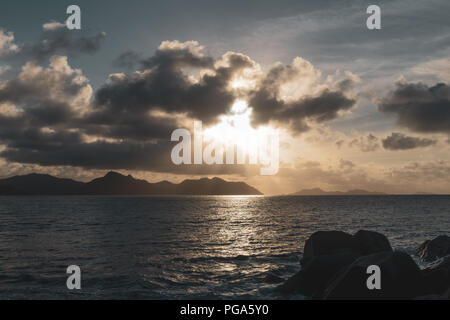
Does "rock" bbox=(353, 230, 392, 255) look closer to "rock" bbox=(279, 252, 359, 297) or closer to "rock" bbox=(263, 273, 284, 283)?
"rock" bbox=(279, 252, 359, 297)

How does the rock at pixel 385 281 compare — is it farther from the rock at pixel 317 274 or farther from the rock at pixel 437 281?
the rock at pixel 317 274

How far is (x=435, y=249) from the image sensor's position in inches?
1075

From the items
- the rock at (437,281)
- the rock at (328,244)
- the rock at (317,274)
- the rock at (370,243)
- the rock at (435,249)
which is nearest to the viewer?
the rock at (437,281)

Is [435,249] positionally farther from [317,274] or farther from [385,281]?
[385,281]

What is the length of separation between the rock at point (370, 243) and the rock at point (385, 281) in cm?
645

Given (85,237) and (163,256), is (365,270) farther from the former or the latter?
(85,237)

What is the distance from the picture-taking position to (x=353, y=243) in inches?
851

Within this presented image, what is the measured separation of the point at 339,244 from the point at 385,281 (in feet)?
22.8

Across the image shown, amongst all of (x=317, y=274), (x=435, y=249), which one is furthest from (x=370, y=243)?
(x=435, y=249)

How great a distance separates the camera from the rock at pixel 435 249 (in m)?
26.7

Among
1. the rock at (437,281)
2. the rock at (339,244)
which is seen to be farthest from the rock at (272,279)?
the rock at (437,281)

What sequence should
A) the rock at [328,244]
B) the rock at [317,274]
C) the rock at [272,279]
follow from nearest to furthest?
the rock at [317,274]
the rock at [328,244]
the rock at [272,279]

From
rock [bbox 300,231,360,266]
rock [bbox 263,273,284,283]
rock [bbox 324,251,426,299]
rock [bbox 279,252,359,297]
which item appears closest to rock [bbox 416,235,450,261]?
rock [bbox 300,231,360,266]
